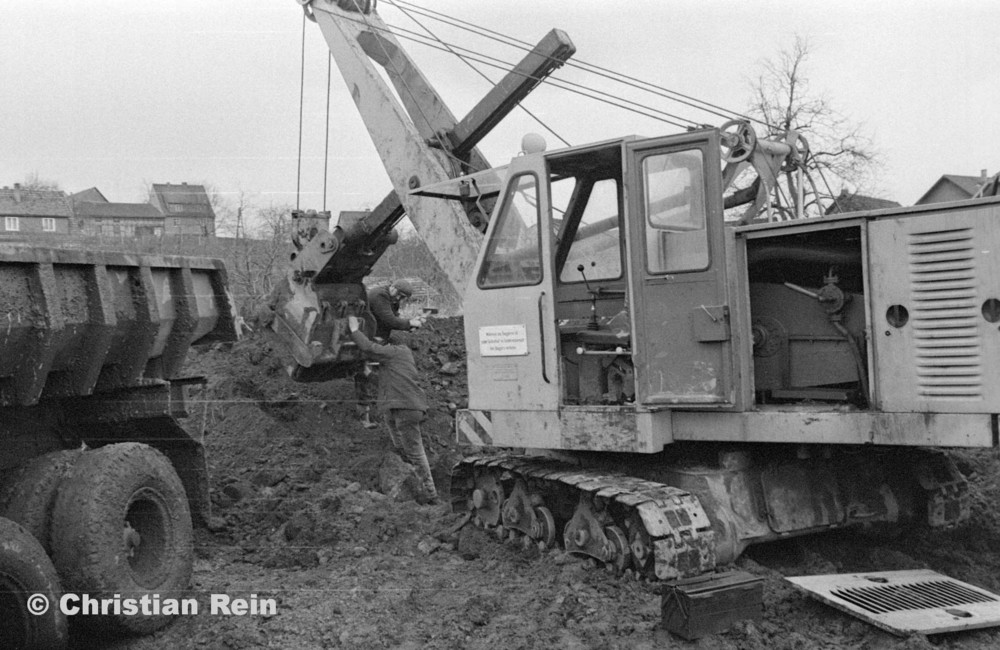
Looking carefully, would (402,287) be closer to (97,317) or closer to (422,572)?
(422,572)

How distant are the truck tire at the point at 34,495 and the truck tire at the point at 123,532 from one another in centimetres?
4

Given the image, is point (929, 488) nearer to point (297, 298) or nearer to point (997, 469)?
point (997, 469)

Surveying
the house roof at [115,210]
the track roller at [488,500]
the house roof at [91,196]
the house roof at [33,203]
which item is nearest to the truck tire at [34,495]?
the house roof at [33,203]

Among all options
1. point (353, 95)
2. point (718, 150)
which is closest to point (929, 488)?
point (718, 150)

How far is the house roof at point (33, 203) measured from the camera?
504 cm

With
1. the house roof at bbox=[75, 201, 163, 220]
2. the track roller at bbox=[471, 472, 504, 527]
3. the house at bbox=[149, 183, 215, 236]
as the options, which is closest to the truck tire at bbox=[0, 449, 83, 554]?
the house roof at bbox=[75, 201, 163, 220]

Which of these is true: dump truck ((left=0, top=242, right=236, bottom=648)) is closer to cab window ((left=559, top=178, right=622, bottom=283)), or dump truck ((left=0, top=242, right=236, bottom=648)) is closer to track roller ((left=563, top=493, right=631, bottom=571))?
track roller ((left=563, top=493, right=631, bottom=571))

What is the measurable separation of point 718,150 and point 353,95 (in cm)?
452

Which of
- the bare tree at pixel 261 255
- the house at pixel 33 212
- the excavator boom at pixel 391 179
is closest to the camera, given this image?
the house at pixel 33 212

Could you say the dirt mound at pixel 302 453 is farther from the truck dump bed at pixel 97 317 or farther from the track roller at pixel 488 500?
the truck dump bed at pixel 97 317

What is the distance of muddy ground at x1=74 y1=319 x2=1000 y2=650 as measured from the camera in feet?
15.0

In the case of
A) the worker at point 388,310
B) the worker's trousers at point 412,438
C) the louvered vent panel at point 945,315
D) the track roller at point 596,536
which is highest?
the worker at point 388,310

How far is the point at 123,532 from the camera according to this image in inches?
189

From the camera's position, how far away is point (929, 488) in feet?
19.0
